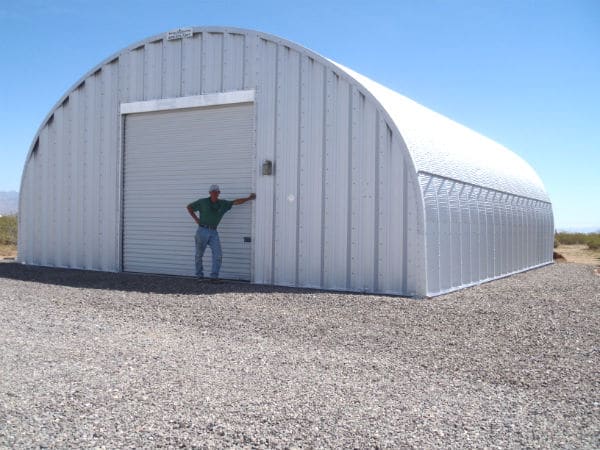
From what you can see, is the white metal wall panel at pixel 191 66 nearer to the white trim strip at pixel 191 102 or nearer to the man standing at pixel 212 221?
the white trim strip at pixel 191 102

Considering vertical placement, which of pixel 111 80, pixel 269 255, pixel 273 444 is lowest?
pixel 273 444

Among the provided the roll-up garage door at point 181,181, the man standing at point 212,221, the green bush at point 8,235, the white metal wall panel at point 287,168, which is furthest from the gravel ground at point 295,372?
the green bush at point 8,235

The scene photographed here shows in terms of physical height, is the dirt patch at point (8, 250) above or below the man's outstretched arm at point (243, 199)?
below

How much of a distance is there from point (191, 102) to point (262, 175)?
8.57 feet

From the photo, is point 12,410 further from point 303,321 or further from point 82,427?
point 303,321

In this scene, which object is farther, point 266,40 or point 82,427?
point 266,40

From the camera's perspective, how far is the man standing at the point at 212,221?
12.4 metres

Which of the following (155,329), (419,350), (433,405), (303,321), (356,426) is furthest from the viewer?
(303,321)

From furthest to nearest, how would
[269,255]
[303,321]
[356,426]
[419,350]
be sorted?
1. [269,255]
2. [303,321]
3. [419,350]
4. [356,426]

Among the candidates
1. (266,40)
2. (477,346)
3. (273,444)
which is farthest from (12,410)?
(266,40)

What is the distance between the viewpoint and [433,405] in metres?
4.85

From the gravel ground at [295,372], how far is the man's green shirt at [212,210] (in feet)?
7.67

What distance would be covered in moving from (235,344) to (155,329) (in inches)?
52.3

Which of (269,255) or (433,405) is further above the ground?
(269,255)
